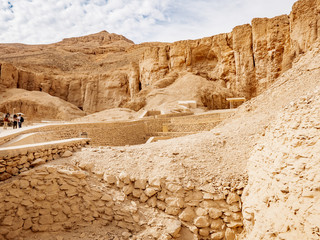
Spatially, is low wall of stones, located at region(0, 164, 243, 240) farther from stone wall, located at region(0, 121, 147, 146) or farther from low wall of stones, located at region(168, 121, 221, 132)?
low wall of stones, located at region(168, 121, 221, 132)

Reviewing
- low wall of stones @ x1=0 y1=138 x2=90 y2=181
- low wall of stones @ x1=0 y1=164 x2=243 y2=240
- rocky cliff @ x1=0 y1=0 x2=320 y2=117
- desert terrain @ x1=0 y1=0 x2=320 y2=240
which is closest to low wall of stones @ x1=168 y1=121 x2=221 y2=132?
desert terrain @ x1=0 y1=0 x2=320 y2=240

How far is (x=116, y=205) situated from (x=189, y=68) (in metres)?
28.7

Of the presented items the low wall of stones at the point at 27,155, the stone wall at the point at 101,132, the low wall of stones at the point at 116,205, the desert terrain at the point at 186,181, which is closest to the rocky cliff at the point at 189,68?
the stone wall at the point at 101,132

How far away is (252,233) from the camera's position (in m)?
4.09

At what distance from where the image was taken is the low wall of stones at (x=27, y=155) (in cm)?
474

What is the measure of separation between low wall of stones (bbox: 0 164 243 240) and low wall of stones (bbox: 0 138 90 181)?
0.24 metres

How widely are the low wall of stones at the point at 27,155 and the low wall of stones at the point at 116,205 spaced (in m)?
0.24

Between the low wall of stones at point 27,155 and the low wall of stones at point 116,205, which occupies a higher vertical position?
the low wall of stones at point 27,155

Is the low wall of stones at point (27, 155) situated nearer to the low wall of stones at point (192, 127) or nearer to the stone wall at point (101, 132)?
the stone wall at point (101, 132)

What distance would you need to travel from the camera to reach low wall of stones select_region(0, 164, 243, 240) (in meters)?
4.56

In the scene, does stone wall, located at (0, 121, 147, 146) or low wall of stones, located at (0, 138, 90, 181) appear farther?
stone wall, located at (0, 121, 147, 146)

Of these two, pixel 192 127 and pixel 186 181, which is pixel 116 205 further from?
pixel 192 127

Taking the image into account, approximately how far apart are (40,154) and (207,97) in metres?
22.9

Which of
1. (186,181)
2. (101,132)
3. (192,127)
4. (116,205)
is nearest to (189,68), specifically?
(192,127)
